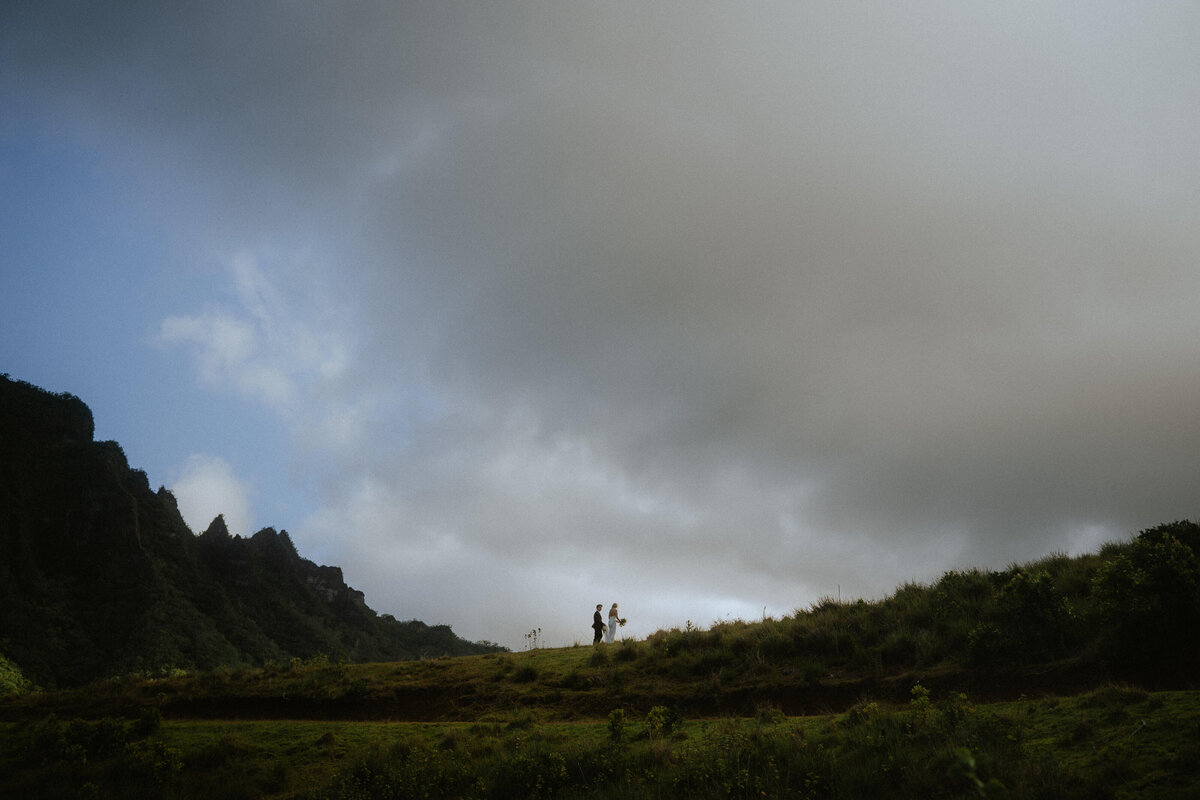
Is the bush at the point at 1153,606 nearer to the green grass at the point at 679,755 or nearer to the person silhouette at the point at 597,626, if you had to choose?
the green grass at the point at 679,755

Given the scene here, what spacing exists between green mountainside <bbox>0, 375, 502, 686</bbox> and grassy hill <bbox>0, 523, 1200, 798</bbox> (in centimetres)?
4688

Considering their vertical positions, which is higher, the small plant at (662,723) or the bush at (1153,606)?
the bush at (1153,606)

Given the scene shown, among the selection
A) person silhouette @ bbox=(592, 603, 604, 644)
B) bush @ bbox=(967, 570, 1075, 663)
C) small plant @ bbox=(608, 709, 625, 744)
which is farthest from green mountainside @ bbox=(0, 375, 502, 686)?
bush @ bbox=(967, 570, 1075, 663)

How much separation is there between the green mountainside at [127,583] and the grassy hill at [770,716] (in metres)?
46.9

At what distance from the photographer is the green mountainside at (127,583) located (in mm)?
62000

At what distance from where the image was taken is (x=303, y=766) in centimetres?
1516

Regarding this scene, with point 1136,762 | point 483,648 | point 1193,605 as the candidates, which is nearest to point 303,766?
point 1136,762

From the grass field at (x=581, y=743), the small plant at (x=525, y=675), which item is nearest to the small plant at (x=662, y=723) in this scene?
the grass field at (x=581, y=743)

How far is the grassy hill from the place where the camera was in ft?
32.6

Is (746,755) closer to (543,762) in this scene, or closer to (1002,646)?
(543,762)

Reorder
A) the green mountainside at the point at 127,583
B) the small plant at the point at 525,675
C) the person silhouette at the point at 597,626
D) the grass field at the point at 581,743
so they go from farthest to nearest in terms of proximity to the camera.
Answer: the green mountainside at the point at 127,583
the person silhouette at the point at 597,626
the small plant at the point at 525,675
the grass field at the point at 581,743

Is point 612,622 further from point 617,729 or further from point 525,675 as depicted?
point 617,729

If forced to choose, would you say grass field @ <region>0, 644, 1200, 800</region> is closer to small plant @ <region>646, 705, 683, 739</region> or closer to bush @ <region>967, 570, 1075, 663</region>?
small plant @ <region>646, 705, 683, 739</region>

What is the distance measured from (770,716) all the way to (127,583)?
9065 centimetres
